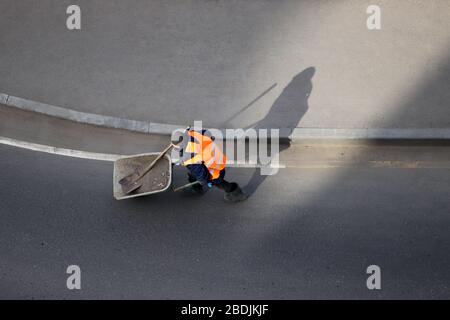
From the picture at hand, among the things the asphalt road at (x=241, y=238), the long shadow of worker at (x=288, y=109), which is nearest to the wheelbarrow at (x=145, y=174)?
the asphalt road at (x=241, y=238)

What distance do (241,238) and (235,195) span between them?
0.70 m

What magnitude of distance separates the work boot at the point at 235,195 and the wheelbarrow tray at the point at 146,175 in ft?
3.26

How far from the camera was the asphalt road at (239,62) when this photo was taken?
7758mm

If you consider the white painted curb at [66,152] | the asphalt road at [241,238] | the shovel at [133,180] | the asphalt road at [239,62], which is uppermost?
the asphalt road at [239,62]

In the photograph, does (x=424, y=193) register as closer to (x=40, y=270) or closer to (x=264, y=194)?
(x=264, y=194)

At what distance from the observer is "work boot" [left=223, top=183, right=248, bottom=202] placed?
7.21 m

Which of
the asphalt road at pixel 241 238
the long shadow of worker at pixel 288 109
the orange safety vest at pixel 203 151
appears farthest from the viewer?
the long shadow of worker at pixel 288 109

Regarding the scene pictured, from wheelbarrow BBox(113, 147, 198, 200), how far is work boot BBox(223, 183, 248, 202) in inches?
22.8

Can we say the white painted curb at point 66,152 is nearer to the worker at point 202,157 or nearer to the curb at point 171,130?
the curb at point 171,130

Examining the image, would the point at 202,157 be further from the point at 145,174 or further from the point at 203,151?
the point at 145,174

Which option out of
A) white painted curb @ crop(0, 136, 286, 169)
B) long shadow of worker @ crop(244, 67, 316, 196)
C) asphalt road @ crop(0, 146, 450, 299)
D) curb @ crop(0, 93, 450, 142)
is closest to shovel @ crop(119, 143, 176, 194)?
asphalt road @ crop(0, 146, 450, 299)

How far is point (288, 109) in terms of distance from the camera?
7.77m

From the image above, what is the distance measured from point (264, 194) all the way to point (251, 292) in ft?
5.18

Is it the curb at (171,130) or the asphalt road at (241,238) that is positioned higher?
the curb at (171,130)
